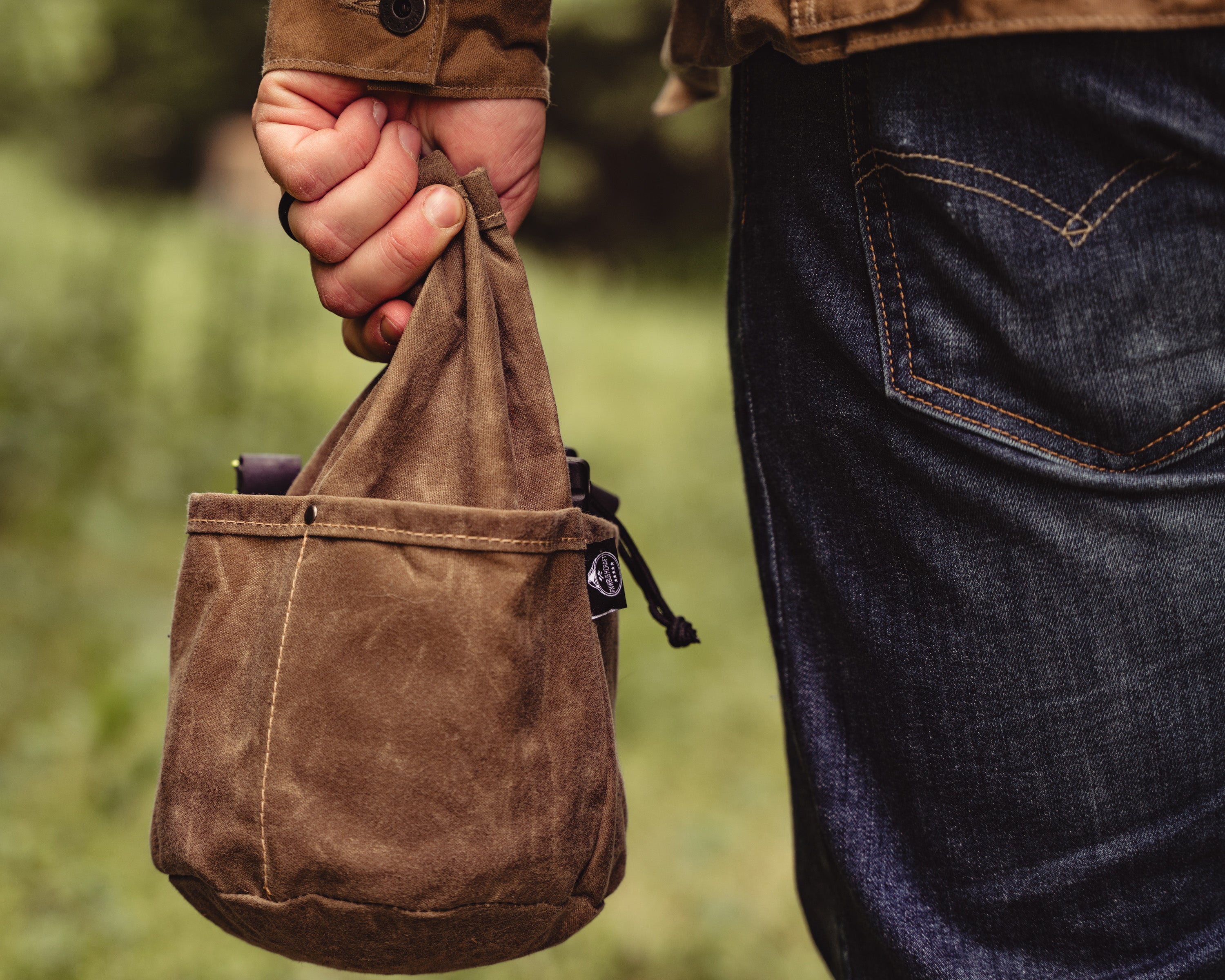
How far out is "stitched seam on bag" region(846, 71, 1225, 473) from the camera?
1000 mm

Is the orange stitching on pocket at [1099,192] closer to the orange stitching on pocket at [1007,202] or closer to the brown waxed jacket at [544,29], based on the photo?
the orange stitching on pocket at [1007,202]

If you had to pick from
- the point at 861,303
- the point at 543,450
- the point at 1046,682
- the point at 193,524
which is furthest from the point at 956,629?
the point at 193,524

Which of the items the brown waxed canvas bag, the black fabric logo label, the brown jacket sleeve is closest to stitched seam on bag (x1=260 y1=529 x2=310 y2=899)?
the brown waxed canvas bag

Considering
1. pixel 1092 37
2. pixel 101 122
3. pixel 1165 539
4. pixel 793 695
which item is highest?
pixel 101 122

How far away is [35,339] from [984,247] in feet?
15.3

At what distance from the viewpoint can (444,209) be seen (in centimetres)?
112

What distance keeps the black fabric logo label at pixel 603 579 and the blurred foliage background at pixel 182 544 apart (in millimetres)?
1542

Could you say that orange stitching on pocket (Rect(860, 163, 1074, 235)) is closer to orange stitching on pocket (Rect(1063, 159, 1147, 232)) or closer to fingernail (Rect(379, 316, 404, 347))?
orange stitching on pocket (Rect(1063, 159, 1147, 232))

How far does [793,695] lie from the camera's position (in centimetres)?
121

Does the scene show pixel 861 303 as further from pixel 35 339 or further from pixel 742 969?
pixel 35 339

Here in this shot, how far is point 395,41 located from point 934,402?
2.12 ft

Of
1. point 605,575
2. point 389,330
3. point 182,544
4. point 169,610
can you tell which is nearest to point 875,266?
point 605,575

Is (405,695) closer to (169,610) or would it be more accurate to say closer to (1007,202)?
(1007,202)

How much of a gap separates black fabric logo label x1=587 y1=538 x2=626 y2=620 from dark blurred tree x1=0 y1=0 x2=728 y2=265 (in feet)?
40.3
